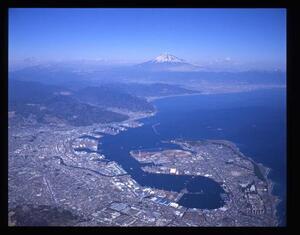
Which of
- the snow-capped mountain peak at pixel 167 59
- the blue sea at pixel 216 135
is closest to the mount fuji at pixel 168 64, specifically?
the snow-capped mountain peak at pixel 167 59

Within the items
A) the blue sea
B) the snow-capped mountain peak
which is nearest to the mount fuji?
the snow-capped mountain peak

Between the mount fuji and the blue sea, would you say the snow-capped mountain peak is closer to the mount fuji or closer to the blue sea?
the mount fuji

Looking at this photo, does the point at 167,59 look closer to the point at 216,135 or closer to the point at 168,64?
the point at 168,64

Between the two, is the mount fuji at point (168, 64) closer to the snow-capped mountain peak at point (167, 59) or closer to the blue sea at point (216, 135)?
the snow-capped mountain peak at point (167, 59)

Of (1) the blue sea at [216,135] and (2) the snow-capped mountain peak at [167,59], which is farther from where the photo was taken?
(2) the snow-capped mountain peak at [167,59]

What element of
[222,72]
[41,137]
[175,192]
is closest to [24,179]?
[41,137]
